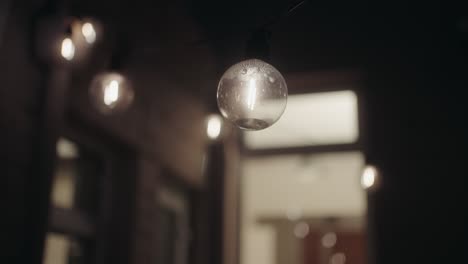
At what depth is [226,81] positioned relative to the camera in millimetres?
1913

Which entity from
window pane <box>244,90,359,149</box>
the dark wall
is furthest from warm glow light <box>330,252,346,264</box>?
the dark wall

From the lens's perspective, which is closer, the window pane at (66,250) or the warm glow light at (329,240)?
→ the window pane at (66,250)

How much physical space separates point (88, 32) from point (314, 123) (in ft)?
9.74

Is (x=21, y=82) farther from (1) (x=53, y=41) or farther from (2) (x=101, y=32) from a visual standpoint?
(2) (x=101, y=32)

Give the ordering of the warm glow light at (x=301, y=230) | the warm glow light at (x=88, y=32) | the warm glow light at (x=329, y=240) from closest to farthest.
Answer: the warm glow light at (x=88, y=32)
the warm glow light at (x=301, y=230)
the warm glow light at (x=329, y=240)

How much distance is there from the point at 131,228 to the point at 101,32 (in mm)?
1325

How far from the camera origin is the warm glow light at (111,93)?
9.48 feet

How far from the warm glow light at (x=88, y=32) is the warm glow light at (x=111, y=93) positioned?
0.67 metres

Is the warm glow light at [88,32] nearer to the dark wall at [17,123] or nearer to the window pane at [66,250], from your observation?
the dark wall at [17,123]

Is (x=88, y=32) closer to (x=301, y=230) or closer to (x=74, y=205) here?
(x=74, y=205)

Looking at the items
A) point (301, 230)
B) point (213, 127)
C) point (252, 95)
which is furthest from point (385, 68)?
point (301, 230)

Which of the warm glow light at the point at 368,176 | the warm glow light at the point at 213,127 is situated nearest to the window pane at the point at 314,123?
the warm glow light at the point at 368,176

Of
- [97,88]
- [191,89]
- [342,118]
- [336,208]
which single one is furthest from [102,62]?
[336,208]

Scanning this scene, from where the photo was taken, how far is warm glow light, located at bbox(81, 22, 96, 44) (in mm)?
3449
